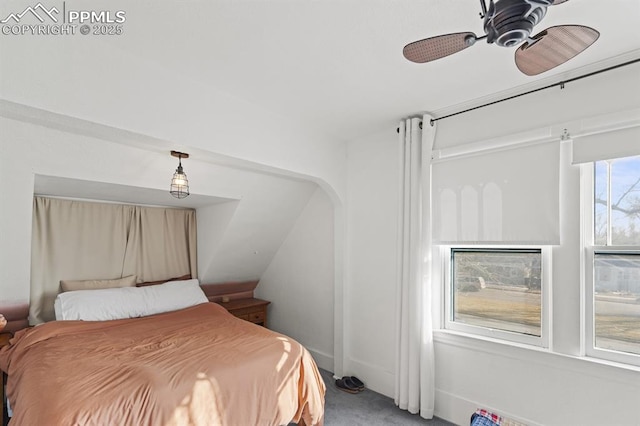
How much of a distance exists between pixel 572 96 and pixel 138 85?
109 inches

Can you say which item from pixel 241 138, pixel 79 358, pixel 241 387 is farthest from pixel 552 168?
pixel 79 358

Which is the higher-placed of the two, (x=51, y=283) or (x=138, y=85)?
(x=138, y=85)

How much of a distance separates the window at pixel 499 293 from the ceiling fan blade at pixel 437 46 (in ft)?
5.72

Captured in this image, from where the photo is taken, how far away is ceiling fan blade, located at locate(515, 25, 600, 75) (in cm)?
117

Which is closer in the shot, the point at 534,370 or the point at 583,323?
the point at 583,323

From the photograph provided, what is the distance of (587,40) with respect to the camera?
3.96 ft

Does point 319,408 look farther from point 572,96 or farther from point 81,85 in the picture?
point 572,96

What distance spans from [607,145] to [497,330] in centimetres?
149

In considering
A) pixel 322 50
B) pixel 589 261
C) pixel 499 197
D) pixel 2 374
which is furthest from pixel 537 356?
pixel 2 374

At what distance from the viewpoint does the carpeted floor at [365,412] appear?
262 cm

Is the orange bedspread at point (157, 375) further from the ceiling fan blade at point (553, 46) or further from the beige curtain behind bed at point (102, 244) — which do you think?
the ceiling fan blade at point (553, 46)

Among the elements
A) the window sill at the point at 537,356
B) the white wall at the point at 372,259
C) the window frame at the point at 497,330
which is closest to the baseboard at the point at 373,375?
the white wall at the point at 372,259

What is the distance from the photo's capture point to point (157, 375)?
1.89 meters

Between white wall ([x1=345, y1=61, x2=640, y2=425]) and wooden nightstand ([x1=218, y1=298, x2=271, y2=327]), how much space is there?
1490 mm
